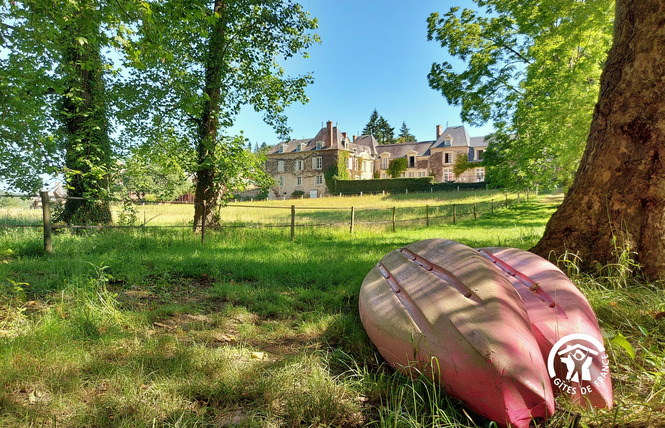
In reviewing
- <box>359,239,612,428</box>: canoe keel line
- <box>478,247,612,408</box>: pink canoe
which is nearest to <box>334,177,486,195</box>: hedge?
<box>359,239,612,428</box>: canoe keel line

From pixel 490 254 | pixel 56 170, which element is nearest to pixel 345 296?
pixel 490 254

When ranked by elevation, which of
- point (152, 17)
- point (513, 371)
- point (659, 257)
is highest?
point (152, 17)

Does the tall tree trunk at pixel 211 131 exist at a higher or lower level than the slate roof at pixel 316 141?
lower

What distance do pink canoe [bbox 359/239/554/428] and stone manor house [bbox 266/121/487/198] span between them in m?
47.7

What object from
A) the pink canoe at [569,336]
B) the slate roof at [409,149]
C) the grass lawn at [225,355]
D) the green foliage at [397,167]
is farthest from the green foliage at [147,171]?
the slate roof at [409,149]

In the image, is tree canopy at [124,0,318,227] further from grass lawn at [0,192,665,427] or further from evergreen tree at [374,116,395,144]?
evergreen tree at [374,116,395,144]

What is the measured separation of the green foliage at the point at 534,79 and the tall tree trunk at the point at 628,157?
7167mm

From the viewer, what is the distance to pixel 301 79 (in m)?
11.4

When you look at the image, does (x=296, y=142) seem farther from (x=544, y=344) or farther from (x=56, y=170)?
(x=544, y=344)

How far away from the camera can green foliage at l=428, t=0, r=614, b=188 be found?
34.1 feet

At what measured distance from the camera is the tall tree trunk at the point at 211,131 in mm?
9594

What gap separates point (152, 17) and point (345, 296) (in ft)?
15.6

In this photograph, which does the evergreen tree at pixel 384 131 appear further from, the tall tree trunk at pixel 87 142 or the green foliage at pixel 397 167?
the tall tree trunk at pixel 87 142

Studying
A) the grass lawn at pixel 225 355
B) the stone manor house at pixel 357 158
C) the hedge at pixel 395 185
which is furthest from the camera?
the stone manor house at pixel 357 158
